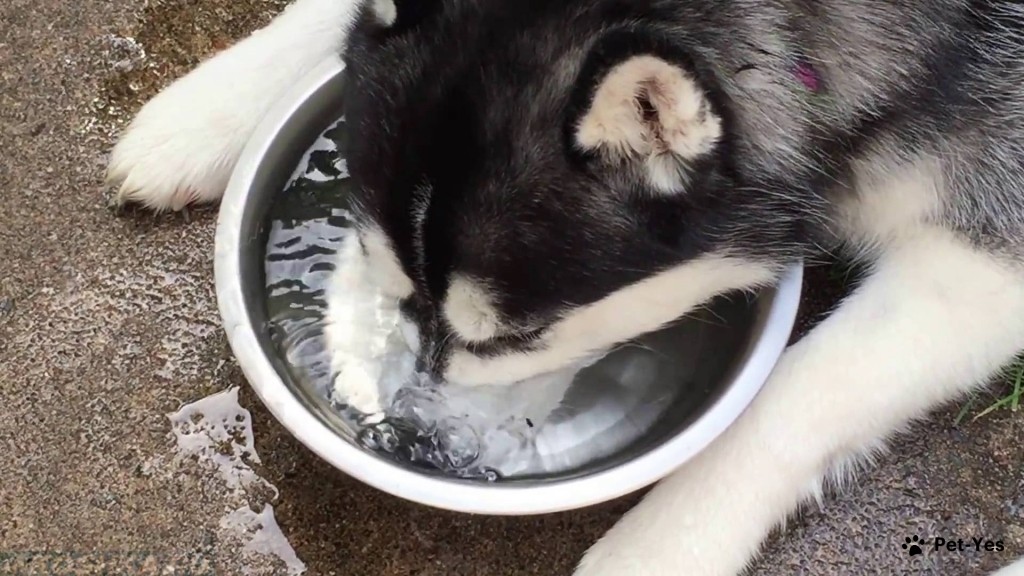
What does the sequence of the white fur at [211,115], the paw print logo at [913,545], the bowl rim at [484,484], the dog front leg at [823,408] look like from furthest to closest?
the white fur at [211,115], the paw print logo at [913,545], the dog front leg at [823,408], the bowl rim at [484,484]

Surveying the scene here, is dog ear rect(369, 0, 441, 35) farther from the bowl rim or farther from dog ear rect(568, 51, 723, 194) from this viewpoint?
the bowl rim

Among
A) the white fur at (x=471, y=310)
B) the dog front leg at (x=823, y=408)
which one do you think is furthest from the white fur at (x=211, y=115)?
the dog front leg at (x=823, y=408)

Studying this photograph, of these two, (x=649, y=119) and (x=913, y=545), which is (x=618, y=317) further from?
(x=913, y=545)

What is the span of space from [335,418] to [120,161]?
2.33ft

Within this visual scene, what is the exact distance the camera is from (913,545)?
1907 mm

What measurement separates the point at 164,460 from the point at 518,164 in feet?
3.31

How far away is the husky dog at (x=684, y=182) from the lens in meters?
1.26

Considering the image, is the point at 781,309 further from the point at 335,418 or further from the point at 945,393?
the point at 335,418

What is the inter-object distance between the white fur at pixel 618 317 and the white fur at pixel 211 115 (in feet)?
2.39

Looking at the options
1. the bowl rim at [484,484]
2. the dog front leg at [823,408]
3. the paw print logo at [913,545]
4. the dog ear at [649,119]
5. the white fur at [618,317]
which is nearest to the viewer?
the dog ear at [649,119]

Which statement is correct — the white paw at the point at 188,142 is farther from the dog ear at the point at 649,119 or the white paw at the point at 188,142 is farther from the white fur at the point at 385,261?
the dog ear at the point at 649,119

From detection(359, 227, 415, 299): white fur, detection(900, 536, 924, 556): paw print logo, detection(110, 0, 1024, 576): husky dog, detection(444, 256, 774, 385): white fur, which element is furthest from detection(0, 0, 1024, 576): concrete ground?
detection(359, 227, 415, 299): white fur

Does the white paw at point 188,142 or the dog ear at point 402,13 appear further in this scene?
the white paw at point 188,142

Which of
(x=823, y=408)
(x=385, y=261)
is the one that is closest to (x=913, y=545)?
(x=823, y=408)
